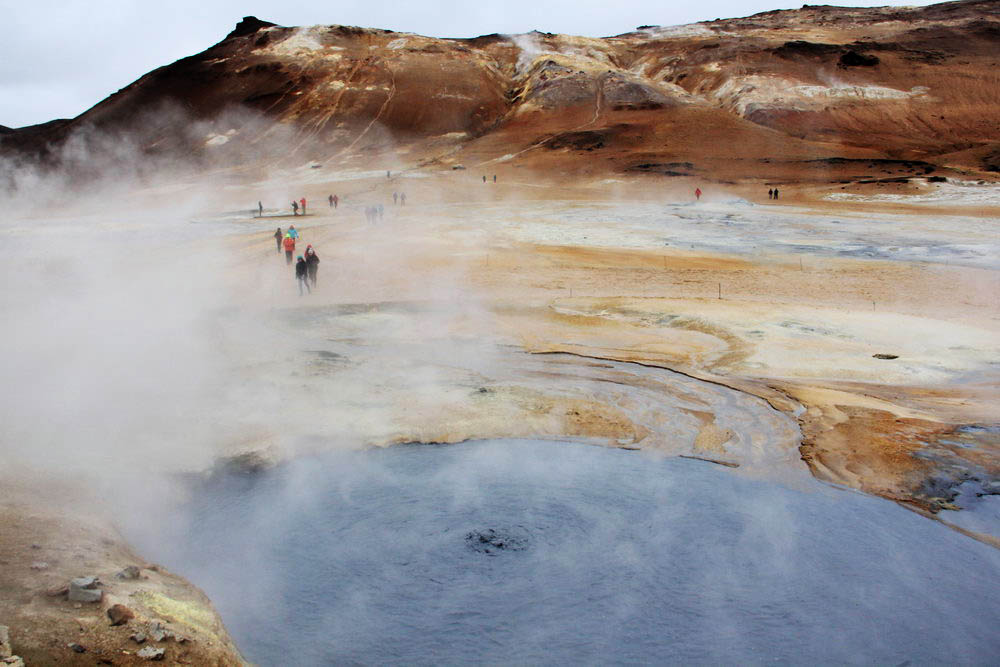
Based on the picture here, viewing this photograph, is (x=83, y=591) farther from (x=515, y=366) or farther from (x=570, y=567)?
(x=515, y=366)

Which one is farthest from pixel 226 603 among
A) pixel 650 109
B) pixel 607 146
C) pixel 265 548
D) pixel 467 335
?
pixel 650 109

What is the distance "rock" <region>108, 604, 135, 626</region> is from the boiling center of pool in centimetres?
89

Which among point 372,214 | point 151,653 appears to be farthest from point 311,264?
point 372,214

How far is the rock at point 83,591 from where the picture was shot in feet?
16.8

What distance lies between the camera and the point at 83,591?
16.8 feet

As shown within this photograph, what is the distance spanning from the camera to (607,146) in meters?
59.8

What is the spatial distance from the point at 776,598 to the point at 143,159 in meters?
72.9

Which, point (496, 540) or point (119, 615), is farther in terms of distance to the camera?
point (496, 540)

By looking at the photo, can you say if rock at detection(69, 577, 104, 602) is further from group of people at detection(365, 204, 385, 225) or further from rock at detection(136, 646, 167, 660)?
group of people at detection(365, 204, 385, 225)

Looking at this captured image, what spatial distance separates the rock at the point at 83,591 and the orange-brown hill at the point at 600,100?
48949 millimetres

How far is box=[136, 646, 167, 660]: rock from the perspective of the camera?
4.75 m

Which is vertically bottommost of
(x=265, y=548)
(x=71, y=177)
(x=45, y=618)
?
(x=265, y=548)

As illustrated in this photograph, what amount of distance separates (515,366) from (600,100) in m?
60.4

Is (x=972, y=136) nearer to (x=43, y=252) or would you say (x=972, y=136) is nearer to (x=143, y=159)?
(x=43, y=252)
